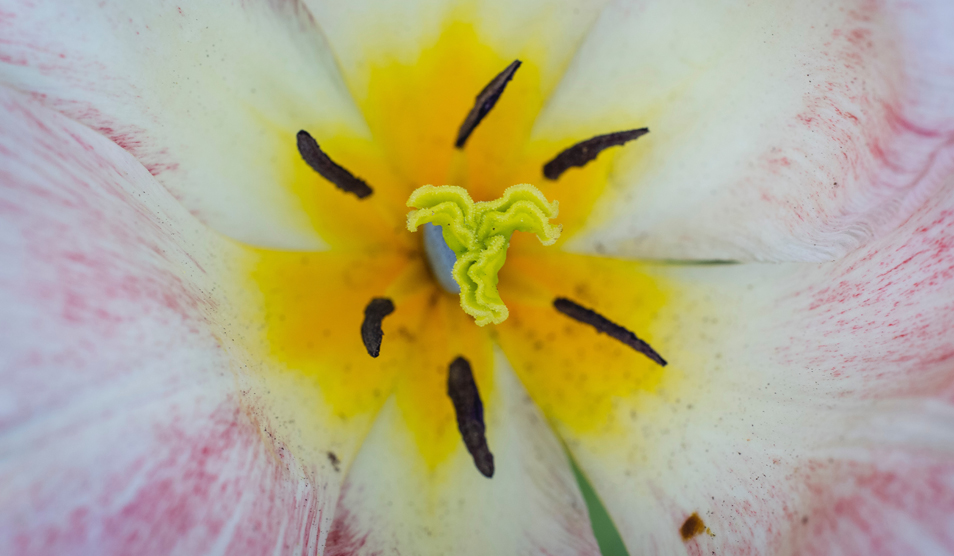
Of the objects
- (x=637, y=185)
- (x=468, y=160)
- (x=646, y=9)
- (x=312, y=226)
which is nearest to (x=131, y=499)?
(x=312, y=226)

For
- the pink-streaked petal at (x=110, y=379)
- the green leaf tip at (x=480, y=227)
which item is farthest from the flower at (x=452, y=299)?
the green leaf tip at (x=480, y=227)

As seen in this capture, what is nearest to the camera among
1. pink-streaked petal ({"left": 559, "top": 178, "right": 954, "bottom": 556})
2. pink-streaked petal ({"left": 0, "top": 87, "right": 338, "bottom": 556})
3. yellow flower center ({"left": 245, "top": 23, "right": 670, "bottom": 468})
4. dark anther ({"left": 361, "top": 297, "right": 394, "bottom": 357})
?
pink-streaked petal ({"left": 0, "top": 87, "right": 338, "bottom": 556})

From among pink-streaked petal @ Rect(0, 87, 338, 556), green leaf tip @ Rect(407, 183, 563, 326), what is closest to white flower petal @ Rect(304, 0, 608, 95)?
green leaf tip @ Rect(407, 183, 563, 326)

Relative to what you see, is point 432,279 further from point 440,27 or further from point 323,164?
point 440,27

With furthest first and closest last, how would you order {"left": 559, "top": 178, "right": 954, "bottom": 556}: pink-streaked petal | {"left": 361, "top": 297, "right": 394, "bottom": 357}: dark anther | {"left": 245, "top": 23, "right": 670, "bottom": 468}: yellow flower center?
{"left": 245, "top": 23, "right": 670, "bottom": 468}: yellow flower center
{"left": 361, "top": 297, "right": 394, "bottom": 357}: dark anther
{"left": 559, "top": 178, "right": 954, "bottom": 556}: pink-streaked petal

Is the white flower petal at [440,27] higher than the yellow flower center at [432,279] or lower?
higher

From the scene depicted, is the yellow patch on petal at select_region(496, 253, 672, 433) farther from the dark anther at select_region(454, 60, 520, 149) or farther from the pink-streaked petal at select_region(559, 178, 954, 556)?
the dark anther at select_region(454, 60, 520, 149)

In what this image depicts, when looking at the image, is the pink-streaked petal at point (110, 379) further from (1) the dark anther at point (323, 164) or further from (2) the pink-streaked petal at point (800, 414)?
(2) the pink-streaked petal at point (800, 414)

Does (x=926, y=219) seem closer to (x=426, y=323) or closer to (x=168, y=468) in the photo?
(x=426, y=323)
